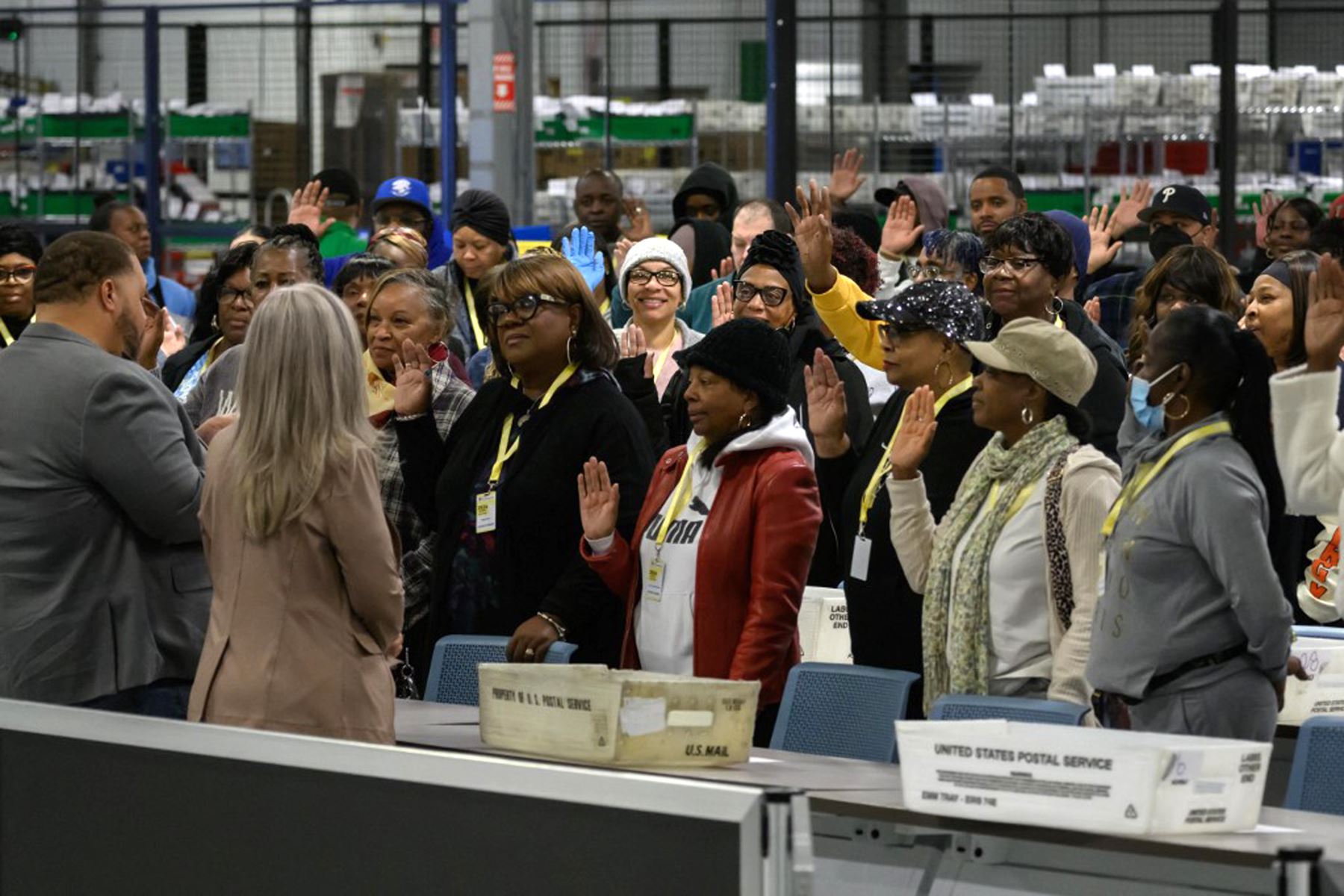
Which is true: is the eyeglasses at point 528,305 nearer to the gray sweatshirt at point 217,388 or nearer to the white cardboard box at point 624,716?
the gray sweatshirt at point 217,388

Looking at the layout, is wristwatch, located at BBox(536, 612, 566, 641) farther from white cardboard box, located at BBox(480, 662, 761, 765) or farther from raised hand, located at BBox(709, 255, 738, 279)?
raised hand, located at BBox(709, 255, 738, 279)

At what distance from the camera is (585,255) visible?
25.6 feet

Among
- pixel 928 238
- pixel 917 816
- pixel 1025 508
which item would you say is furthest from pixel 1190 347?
pixel 928 238

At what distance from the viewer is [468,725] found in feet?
13.5

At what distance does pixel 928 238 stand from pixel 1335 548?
6.42 ft

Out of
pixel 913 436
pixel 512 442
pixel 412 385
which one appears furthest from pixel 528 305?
pixel 913 436

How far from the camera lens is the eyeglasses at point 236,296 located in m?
6.70

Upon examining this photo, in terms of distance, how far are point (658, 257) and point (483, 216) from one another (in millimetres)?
1234

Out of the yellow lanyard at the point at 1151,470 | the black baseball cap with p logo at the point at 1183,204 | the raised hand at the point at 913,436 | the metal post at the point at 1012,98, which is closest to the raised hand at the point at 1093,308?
the black baseball cap with p logo at the point at 1183,204

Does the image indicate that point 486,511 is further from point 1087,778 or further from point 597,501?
point 1087,778

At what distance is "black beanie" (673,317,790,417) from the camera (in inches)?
189

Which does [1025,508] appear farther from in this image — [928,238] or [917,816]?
[928,238]

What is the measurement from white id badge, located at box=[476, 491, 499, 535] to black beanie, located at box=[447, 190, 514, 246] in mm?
2654

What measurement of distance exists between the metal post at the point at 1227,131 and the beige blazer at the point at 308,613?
734 cm
